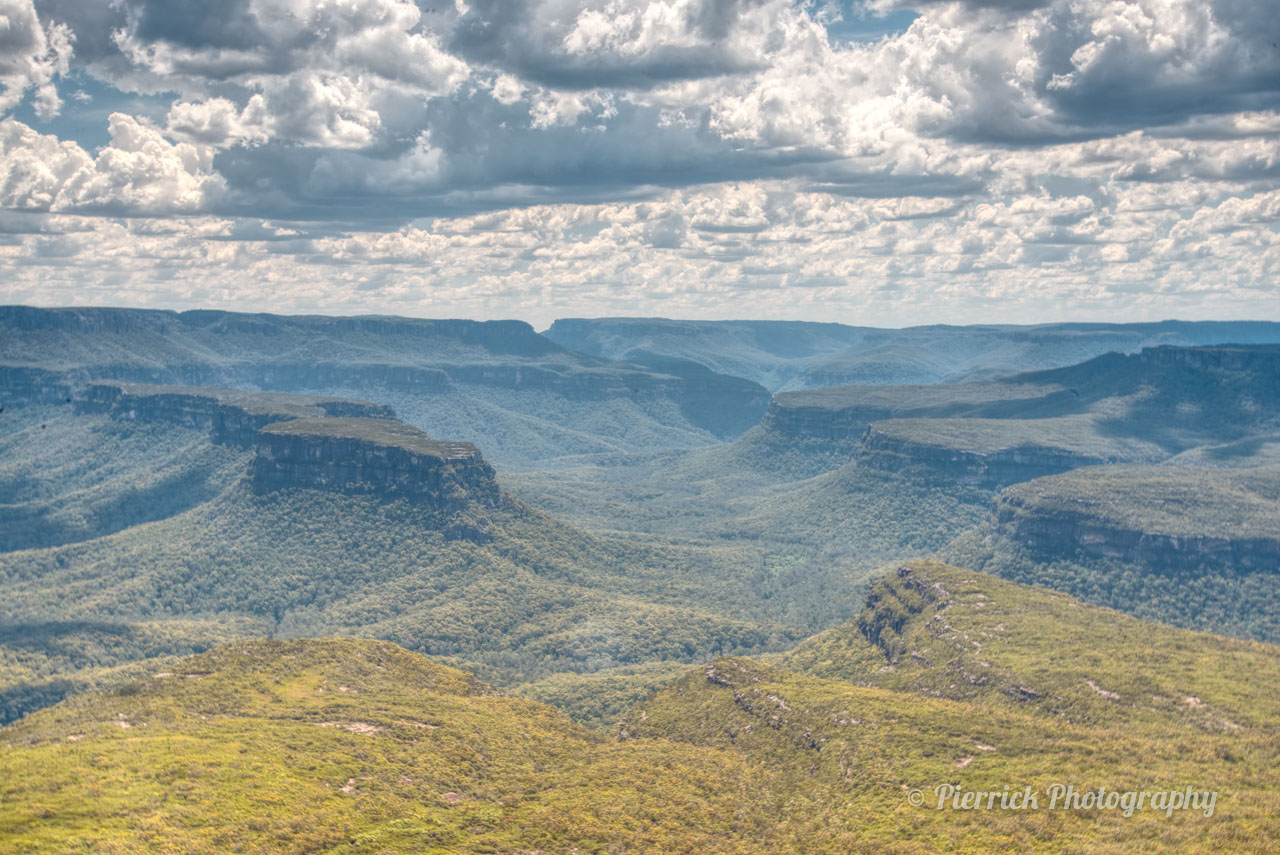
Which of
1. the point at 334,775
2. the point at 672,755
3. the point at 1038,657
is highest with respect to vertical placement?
the point at 334,775

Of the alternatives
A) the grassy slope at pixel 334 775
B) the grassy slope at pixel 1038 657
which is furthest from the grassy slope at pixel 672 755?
the grassy slope at pixel 1038 657

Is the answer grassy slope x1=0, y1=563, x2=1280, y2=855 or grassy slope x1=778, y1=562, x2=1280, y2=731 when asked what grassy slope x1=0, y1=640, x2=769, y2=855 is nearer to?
grassy slope x1=0, y1=563, x2=1280, y2=855

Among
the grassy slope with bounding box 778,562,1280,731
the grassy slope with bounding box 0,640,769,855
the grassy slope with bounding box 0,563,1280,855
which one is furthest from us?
the grassy slope with bounding box 778,562,1280,731

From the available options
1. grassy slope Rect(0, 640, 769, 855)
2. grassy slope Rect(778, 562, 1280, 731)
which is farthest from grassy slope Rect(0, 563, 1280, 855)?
grassy slope Rect(778, 562, 1280, 731)

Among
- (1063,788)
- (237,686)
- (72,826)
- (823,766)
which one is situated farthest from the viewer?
(237,686)

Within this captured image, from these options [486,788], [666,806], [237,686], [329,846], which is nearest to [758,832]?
[666,806]

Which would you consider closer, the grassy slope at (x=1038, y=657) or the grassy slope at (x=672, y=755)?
the grassy slope at (x=672, y=755)

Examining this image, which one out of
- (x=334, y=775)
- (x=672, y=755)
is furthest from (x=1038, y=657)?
(x=334, y=775)

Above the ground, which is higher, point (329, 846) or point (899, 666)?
point (329, 846)

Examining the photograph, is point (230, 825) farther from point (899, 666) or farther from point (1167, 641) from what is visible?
point (1167, 641)

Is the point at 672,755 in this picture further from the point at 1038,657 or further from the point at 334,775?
the point at 1038,657

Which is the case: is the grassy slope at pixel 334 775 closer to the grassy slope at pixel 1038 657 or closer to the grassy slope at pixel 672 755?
the grassy slope at pixel 672 755
